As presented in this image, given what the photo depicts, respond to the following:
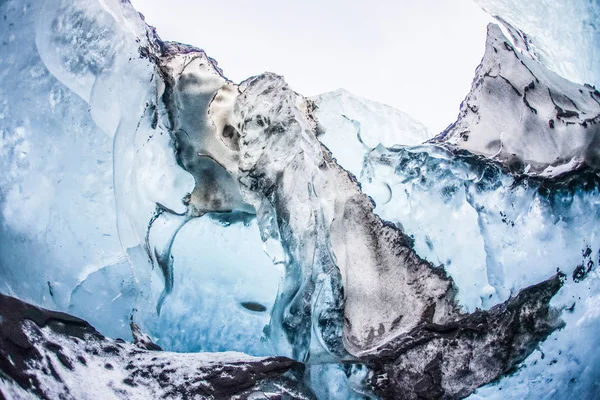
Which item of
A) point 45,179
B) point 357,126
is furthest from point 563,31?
point 45,179

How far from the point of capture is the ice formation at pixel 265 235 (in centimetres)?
141

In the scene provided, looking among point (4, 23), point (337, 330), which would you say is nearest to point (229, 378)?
point (337, 330)

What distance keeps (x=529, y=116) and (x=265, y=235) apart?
3.37 feet

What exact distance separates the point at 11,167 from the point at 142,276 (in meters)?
0.52

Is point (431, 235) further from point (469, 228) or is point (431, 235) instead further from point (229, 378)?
point (229, 378)

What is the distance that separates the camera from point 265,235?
1.59 meters

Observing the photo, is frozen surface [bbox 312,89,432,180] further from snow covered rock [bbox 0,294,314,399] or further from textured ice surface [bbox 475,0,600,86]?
snow covered rock [bbox 0,294,314,399]

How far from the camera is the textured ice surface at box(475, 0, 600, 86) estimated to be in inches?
69.3

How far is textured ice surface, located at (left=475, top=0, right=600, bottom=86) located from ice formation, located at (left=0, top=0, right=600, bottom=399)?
2.1 inches

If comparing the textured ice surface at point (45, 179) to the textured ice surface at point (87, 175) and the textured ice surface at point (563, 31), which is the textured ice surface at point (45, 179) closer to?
the textured ice surface at point (87, 175)

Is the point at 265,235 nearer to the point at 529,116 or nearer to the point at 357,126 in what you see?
the point at 357,126

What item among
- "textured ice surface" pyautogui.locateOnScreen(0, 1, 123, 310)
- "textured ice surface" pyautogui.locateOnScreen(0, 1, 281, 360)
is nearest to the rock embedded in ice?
"textured ice surface" pyautogui.locateOnScreen(0, 1, 281, 360)

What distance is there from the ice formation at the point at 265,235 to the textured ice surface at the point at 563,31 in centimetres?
5

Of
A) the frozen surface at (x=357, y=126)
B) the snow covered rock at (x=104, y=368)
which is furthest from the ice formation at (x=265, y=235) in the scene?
the frozen surface at (x=357, y=126)
